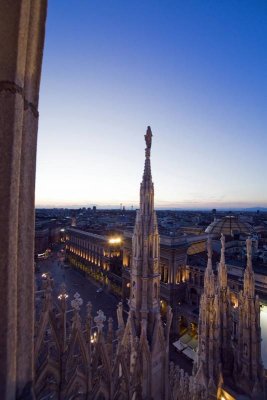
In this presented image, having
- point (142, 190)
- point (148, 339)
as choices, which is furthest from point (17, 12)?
point (148, 339)

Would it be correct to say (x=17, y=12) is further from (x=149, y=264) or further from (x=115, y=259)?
(x=115, y=259)

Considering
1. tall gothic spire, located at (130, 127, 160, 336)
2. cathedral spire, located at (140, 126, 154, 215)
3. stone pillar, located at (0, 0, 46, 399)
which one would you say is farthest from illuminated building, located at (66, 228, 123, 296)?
stone pillar, located at (0, 0, 46, 399)

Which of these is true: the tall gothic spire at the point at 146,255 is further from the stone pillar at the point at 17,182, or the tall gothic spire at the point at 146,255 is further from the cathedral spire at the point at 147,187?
the stone pillar at the point at 17,182

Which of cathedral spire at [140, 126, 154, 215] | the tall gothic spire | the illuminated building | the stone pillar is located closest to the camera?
the stone pillar

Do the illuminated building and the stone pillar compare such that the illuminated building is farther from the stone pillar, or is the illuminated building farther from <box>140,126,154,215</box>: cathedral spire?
the stone pillar

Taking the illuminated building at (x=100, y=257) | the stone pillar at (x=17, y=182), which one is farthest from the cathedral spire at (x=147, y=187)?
the illuminated building at (x=100, y=257)

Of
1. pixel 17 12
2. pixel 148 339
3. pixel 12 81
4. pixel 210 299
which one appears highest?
pixel 17 12

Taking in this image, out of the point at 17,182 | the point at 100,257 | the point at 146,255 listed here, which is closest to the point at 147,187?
the point at 146,255

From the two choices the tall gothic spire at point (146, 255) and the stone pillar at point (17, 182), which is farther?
the tall gothic spire at point (146, 255)
